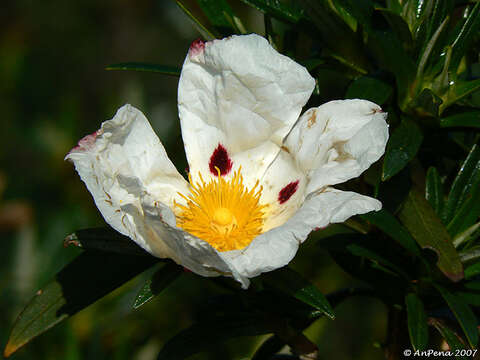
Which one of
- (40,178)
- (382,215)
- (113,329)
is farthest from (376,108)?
(40,178)

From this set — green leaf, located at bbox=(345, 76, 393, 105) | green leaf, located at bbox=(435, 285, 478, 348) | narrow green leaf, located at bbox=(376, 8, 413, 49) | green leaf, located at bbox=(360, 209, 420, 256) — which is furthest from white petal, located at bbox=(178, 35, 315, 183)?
green leaf, located at bbox=(435, 285, 478, 348)

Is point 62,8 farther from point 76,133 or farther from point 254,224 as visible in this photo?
point 254,224

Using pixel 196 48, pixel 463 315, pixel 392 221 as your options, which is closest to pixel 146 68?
pixel 196 48

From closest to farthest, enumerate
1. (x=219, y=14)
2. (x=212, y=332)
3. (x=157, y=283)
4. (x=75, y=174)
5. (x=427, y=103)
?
(x=157, y=283), (x=427, y=103), (x=212, y=332), (x=219, y=14), (x=75, y=174)

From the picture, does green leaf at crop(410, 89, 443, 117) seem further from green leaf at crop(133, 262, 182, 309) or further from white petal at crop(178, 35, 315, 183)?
green leaf at crop(133, 262, 182, 309)

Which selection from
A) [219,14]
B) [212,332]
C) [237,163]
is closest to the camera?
[212,332]

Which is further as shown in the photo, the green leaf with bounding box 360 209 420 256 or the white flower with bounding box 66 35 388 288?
the green leaf with bounding box 360 209 420 256

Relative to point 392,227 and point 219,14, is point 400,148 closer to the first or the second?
point 392,227
